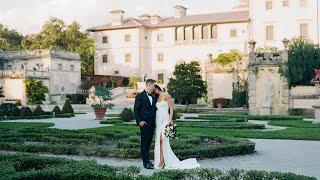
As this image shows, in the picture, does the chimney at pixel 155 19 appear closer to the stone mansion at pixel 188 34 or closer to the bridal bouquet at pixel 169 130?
the stone mansion at pixel 188 34

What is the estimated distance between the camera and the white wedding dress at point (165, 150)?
9.48 metres

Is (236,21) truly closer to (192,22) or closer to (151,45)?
(192,22)

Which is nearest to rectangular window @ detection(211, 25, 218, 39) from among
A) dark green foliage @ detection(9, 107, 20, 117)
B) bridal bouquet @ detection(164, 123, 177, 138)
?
dark green foliage @ detection(9, 107, 20, 117)

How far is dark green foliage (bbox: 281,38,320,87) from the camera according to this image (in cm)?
3017

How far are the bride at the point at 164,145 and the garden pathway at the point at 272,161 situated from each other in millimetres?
390

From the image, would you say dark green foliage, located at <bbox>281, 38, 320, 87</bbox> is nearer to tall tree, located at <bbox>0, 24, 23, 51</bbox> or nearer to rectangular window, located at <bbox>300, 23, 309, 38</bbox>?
rectangular window, located at <bbox>300, 23, 309, 38</bbox>

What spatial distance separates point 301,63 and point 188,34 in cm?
3049

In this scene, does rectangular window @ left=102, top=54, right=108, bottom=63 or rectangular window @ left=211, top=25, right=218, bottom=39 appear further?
rectangular window @ left=102, top=54, right=108, bottom=63

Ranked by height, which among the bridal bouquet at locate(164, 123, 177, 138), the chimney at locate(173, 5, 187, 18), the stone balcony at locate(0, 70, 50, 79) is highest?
the chimney at locate(173, 5, 187, 18)

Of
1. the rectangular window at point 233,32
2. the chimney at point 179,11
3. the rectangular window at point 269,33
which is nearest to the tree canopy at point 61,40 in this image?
the chimney at point 179,11

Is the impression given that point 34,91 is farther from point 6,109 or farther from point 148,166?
point 148,166

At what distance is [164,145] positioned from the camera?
959cm

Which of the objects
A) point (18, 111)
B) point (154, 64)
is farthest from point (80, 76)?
point (18, 111)

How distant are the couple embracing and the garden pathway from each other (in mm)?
373
